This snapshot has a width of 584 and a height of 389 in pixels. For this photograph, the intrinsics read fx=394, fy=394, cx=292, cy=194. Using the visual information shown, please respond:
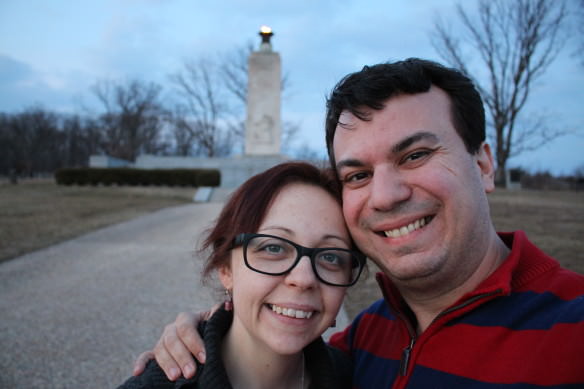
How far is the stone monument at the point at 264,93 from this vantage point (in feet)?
62.5

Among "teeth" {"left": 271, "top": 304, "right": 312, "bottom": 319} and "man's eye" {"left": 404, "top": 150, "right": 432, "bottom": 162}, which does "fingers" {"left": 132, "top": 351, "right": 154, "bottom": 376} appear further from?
"man's eye" {"left": 404, "top": 150, "right": 432, "bottom": 162}

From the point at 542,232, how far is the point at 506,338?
321 inches

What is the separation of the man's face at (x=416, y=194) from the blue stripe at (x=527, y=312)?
0.18 m

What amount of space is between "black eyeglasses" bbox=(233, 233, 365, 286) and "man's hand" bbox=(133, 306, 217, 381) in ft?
1.44

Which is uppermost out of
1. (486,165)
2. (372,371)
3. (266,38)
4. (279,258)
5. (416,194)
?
(266,38)

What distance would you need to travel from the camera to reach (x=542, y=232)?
26.7 feet

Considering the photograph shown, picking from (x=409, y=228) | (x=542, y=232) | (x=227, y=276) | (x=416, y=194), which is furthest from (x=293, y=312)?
(x=542, y=232)

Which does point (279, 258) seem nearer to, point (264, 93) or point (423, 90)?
point (423, 90)

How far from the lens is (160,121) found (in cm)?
5106

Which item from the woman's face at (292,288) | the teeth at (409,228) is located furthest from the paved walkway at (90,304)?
the teeth at (409,228)

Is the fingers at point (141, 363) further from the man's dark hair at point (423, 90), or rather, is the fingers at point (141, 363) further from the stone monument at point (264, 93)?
the stone monument at point (264, 93)

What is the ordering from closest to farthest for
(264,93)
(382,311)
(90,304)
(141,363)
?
(141,363)
(382,311)
(90,304)
(264,93)

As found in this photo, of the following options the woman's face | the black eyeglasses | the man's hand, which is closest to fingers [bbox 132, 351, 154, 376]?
the man's hand

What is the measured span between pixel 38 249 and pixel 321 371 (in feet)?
24.5
